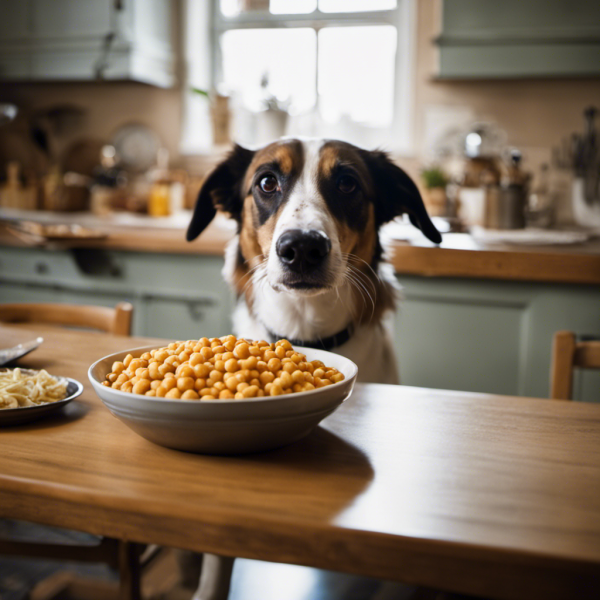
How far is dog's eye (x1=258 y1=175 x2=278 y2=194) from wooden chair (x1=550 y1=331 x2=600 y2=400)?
2.21 ft

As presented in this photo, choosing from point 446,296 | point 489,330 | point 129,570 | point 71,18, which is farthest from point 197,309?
point 71,18

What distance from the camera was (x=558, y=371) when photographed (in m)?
1.20

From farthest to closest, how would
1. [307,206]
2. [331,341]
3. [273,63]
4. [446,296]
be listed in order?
[273,63] → [446,296] → [331,341] → [307,206]

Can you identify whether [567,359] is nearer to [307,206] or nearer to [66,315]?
[307,206]

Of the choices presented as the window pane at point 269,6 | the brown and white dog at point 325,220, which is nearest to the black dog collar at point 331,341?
the brown and white dog at point 325,220

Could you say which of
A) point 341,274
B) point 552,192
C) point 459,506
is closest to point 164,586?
point 341,274

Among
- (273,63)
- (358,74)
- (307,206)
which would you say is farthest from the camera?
(273,63)

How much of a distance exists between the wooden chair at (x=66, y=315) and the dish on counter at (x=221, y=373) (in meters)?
0.74

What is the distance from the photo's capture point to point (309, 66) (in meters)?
3.40

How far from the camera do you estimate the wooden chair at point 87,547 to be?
1.09 meters

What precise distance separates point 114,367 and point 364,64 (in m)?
2.94

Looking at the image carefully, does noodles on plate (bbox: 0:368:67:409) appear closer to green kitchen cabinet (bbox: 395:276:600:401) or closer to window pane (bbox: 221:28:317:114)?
green kitchen cabinet (bbox: 395:276:600:401)

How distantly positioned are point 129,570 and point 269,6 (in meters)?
3.15

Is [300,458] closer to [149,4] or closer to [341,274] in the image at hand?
[341,274]
